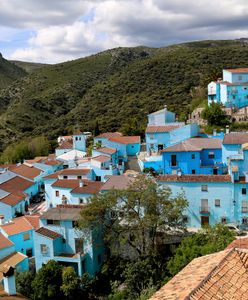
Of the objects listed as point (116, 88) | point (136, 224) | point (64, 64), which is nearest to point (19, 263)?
point (136, 224)

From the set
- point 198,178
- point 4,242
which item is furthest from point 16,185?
point 198,178

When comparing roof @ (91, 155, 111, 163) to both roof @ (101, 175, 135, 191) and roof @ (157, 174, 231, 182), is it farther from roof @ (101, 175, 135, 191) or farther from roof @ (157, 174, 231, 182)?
roof @ (157, 174, 231, 182)

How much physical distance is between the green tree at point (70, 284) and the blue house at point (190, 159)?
14610 mm

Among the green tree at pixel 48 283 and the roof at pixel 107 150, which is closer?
the green tree at pixel 48 283

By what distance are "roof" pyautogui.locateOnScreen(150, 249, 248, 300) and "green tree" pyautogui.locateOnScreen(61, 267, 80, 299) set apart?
575 inches

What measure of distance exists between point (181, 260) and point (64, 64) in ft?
355

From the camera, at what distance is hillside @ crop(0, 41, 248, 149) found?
7325 cm

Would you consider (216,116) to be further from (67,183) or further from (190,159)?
(67,183)

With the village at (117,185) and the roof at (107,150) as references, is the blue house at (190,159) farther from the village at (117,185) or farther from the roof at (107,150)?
the roof at (107,150)

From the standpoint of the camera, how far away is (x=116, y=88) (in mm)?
87750

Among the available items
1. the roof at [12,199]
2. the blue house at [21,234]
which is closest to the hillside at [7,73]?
the roof at [12,199]

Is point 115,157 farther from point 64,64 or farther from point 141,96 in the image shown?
point 64,64

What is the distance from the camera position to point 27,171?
49.5 meters

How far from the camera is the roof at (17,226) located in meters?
30.9
